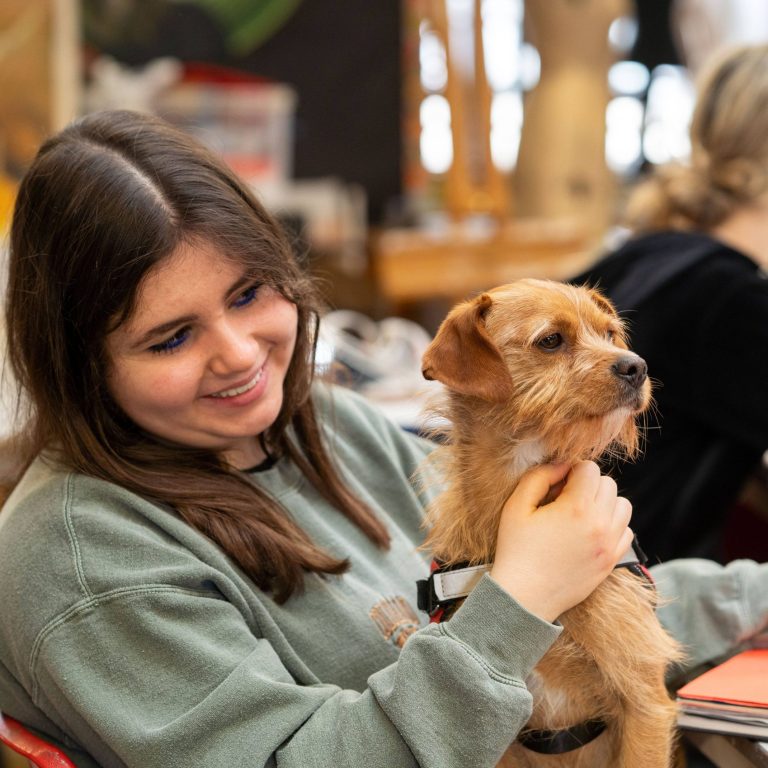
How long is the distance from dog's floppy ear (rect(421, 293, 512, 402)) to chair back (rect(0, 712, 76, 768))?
0.59 m

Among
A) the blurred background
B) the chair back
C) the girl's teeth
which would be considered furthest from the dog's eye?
the blurred background

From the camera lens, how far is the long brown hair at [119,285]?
43.5 inches

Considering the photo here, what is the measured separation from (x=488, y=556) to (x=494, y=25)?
5438mm

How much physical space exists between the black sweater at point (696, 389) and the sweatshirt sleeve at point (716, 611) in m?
0.50

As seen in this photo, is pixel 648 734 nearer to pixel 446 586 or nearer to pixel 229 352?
pixel 446 586

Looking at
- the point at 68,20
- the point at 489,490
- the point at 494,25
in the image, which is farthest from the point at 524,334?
the point at 494,25

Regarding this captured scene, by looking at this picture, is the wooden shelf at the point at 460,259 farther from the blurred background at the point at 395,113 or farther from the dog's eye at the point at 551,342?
the dog's eye at the point at 551,342

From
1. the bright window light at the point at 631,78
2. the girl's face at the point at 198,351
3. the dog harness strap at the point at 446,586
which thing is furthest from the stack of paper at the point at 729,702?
the bright window light at the point at 631,78

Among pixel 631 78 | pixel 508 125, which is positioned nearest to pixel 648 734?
pixel 508 125

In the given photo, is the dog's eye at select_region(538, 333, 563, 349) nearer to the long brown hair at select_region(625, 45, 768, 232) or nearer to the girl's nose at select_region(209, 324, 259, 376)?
the girl's nose at select_region(209, 324, 259, 376)

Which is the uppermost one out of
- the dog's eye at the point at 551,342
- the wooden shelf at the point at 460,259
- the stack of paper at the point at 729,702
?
the dog's eye at the point at 551,342

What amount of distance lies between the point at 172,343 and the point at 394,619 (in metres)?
0.46

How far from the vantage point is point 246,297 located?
1200 mm

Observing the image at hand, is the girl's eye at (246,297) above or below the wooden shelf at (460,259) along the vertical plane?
above
